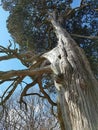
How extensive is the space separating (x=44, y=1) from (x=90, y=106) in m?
6.91

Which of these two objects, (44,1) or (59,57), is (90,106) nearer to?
(59,57)

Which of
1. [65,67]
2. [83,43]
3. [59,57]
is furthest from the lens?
[83,43]

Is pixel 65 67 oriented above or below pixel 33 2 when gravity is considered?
below

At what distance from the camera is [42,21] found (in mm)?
10594

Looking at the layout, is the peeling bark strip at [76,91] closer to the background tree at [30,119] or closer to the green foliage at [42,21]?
the green foliage at [42,21]

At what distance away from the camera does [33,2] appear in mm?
10367

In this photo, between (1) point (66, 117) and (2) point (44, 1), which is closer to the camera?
(1) point (66, 117)

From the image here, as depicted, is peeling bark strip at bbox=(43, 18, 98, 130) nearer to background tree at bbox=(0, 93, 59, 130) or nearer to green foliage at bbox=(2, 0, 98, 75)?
green foliage at bbox=(2, 0, 98, 75)

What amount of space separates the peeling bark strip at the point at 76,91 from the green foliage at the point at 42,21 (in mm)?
4317

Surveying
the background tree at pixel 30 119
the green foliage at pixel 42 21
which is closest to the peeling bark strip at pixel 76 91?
the green foliage at pixel 42 21

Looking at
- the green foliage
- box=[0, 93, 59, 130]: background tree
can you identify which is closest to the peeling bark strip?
the green foliage

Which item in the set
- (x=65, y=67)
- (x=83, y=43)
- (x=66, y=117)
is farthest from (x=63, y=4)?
(x=66, y=117)

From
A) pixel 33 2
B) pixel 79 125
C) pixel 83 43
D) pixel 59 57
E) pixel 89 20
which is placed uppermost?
pixel 33 2

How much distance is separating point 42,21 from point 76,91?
6.31 metres
